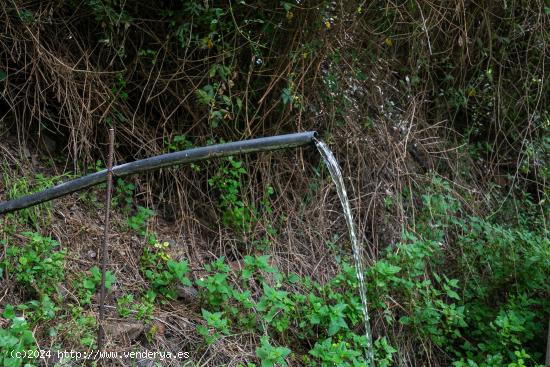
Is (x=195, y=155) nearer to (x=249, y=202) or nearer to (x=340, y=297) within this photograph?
(x=340, y=297)

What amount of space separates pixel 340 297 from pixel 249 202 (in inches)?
36.0

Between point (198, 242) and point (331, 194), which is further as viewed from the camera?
point (331, 194)

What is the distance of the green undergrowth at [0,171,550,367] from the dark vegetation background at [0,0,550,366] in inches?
0.5

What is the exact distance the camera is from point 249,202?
4.36 m

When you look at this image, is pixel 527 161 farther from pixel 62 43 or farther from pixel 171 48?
pixel 62 43

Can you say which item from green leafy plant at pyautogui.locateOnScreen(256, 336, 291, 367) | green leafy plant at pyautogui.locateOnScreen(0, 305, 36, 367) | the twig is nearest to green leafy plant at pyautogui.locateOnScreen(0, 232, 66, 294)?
green leafy plant at pyautogui.locateOnScreen(0, 305, 36, 367)

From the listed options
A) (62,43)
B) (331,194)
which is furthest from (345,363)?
(62,43)

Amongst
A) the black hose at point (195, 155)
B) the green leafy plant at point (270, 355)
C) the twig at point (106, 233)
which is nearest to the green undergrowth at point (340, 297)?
the green leafy plant at point (270, 355)

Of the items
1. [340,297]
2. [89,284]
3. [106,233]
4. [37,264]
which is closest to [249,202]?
[340,297]

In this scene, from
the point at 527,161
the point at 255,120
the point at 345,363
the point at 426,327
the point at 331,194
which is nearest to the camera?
the point at 345,363

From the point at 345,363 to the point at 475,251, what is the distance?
4.76 ft

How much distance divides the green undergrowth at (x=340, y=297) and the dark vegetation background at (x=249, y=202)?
13mm

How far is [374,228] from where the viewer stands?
4.61 metres

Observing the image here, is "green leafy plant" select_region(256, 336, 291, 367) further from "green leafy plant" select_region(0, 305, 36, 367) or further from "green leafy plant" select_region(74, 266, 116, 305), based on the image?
"green leafy plant" select_region(0, 305, 36, 367)
